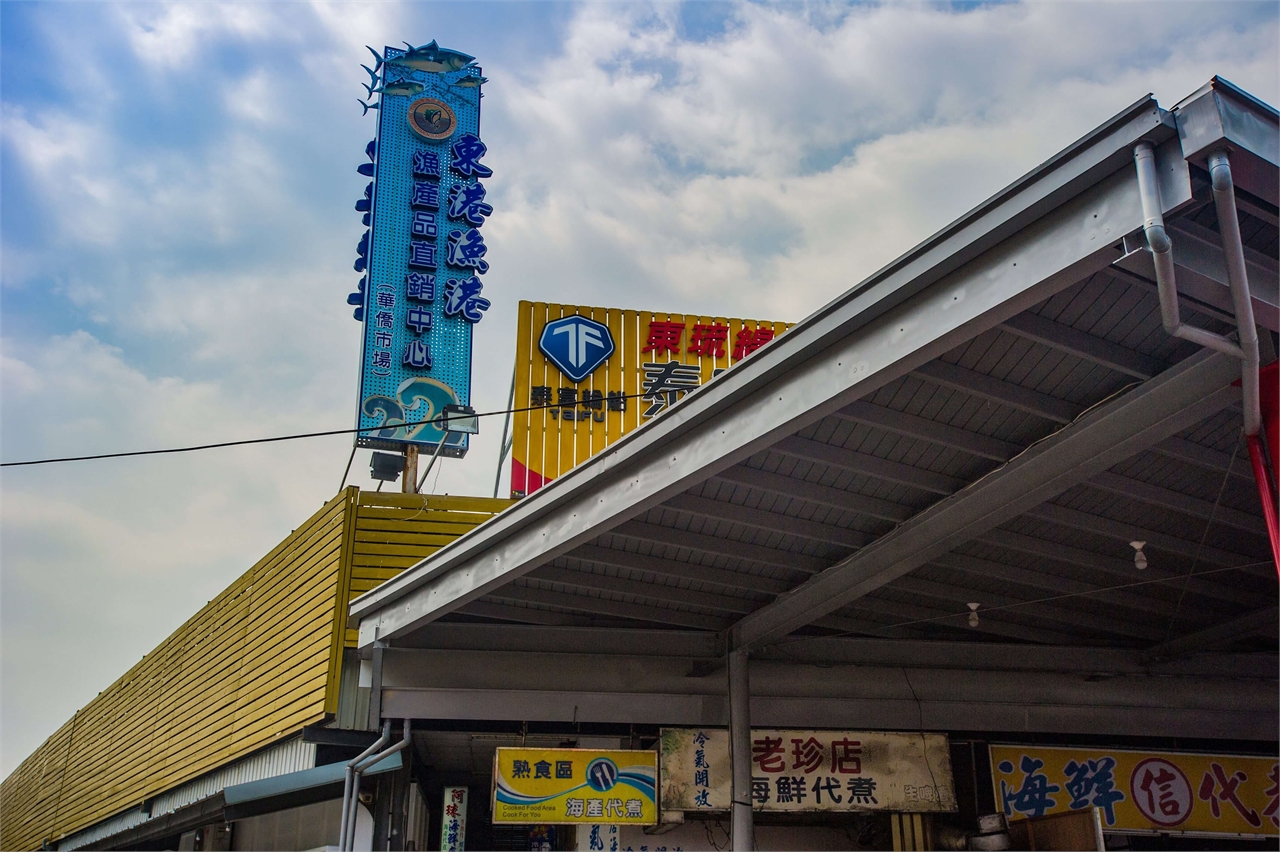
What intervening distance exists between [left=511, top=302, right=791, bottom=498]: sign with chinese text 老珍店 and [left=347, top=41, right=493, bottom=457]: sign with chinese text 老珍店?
0.97 metres

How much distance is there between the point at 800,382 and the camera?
6973 mm

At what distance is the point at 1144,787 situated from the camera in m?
12.3

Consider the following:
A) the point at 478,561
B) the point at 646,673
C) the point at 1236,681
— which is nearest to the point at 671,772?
the point at 646,673

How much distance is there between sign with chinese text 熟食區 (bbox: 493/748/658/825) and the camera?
11172 mm

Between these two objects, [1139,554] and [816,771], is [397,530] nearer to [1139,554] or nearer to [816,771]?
[816,771]

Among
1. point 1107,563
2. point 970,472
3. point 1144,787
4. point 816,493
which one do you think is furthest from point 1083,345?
point 1144,787

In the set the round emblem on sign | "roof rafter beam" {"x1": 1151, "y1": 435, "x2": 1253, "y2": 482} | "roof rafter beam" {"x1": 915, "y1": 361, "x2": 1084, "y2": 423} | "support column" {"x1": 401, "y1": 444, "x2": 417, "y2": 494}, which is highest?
the round emblem on sign

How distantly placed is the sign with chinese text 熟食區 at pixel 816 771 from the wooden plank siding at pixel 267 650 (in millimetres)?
3466

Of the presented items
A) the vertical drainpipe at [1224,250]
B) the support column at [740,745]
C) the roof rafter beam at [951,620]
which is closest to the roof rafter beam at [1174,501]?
the roof rafter beam at [951,620]

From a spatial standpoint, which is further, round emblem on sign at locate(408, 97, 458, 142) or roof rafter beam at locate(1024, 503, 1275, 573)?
round emblem on sign at locate(408, 97, 458, 142)

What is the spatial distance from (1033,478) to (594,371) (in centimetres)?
959

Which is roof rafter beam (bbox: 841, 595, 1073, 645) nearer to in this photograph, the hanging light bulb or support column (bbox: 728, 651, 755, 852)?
support column (bbox: 728, 651, 755, 852)

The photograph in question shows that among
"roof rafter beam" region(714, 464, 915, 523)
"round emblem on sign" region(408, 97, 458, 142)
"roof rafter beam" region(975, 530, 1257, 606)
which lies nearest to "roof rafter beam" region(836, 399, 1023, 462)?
"roof rafter beam" region(714, 464, 915, 523)

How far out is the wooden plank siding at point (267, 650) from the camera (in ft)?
38.9
